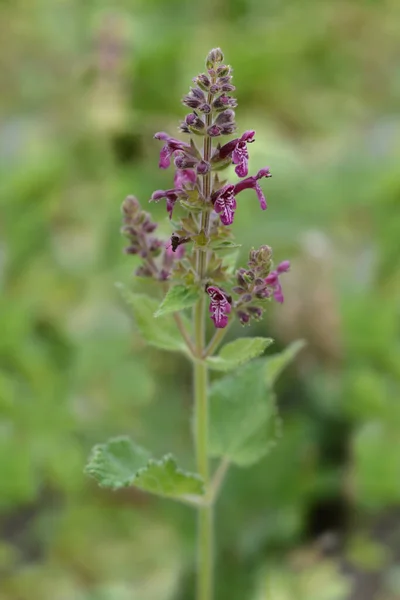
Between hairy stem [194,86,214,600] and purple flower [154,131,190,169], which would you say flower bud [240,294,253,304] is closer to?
hairy stem [194,86,214,600]

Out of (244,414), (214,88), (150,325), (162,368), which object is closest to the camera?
(214,88)

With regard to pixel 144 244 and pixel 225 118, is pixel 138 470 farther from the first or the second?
pixel 225 118

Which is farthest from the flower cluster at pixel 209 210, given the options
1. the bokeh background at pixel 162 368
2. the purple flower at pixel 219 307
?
the bokeh background at pixel 162 368

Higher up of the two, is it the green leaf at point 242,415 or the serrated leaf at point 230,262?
the serrated leaf at point 230,262

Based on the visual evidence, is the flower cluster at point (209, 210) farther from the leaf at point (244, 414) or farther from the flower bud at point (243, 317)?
the leaf at point (244, 414)

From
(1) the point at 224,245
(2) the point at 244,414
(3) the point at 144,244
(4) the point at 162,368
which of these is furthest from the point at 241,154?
(4) the point at 162,368

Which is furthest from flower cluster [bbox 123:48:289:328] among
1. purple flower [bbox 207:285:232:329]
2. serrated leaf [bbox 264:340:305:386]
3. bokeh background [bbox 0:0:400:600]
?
bokeh background [bbox 0:0:400:600]

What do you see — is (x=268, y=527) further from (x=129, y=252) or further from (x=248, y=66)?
(x=248, y=66)

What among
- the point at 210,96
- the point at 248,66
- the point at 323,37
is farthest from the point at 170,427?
the point at 323,37
